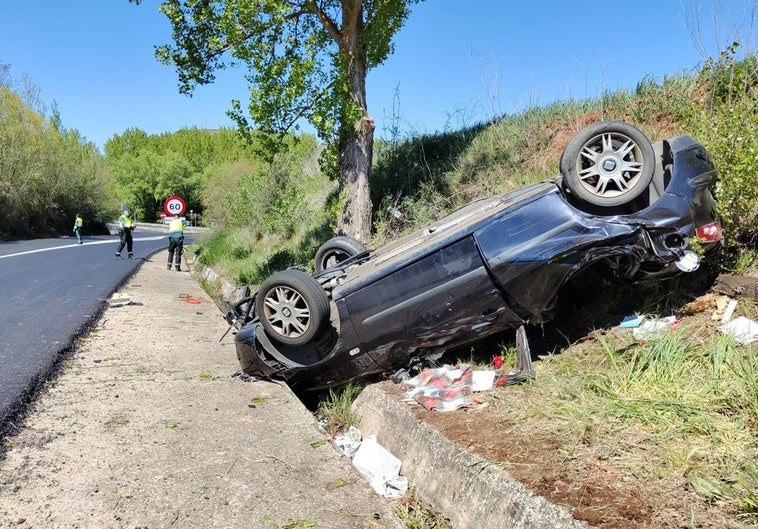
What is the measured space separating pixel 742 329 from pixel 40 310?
28.9ft

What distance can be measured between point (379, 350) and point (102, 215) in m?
50.4

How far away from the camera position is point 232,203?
2131cm

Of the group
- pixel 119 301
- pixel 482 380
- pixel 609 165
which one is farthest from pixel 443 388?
pixel 119 301

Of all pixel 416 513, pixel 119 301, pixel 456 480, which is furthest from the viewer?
pixel 119 301

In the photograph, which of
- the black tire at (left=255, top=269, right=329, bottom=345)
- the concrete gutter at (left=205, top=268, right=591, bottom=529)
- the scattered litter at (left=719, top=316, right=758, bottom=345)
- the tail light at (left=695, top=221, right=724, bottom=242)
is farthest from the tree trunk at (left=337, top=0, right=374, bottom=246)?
the scattered litter at (left=719, top=316, right=758, bottom=345)

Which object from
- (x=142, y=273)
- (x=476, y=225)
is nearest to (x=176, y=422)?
(x=476, y=225)

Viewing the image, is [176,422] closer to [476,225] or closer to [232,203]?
[476,225]

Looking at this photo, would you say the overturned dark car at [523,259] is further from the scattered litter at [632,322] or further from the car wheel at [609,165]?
the scattered litter at [632,322]

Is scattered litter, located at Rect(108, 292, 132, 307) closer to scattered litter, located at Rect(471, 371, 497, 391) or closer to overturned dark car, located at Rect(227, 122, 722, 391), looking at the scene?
overturned dark car, located at Rect(227, 122, 722, 391)

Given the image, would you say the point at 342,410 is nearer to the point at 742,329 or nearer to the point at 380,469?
the point at 380,469

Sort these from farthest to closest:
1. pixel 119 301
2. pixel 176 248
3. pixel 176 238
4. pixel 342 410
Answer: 1. pixel 176 248
2. pixel 176 238
3. pixel 119 301
4. pixel 342 410

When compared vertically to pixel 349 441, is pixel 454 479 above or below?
above

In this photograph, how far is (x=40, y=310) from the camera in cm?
852

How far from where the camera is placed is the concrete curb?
9.15ft
